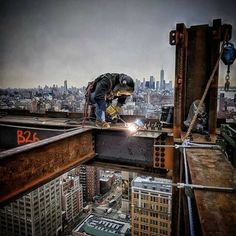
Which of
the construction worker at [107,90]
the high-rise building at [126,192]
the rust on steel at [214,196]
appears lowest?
the high-rise building at [126,192]

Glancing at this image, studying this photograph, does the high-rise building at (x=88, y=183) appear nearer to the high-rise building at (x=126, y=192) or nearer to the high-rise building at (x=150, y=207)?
the high-rise building at (x=126, y=192)

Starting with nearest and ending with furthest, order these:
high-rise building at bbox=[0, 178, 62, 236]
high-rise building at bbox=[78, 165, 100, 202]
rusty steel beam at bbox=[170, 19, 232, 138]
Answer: rusty steel beam at bbox=[170, 19, 232, 138]
high-rise building at bbox=[0, 178, 62, 236]
high-rise building at bbox=[78, 165, 100, 202]

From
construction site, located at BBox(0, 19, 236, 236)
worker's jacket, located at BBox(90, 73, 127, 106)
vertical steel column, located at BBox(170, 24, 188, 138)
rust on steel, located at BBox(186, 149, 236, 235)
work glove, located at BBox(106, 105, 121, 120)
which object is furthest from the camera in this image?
work glove, located at BBox(106, 105, 121, 120)

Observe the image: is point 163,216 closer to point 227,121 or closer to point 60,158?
point 227,121

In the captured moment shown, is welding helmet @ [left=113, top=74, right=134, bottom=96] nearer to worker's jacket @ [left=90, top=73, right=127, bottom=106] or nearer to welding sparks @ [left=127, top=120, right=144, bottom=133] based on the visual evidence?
worker's jacket @ [left=90, top=73, right=127, bottom=106]

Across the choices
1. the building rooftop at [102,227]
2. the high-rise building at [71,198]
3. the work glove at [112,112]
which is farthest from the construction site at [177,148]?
the high-rise building at [71,198]

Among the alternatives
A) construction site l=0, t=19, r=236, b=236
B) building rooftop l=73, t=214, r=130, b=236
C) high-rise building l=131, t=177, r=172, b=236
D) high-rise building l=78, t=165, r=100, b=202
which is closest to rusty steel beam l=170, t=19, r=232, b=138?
construction site l=0, t=19, r=236, b=236

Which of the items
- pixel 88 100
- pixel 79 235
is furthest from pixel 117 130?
pixel 79 235
